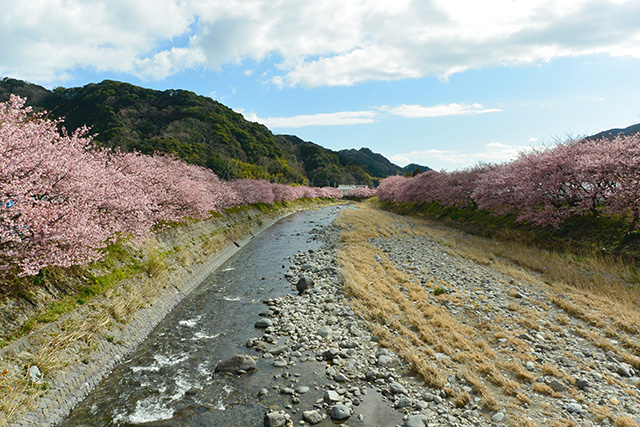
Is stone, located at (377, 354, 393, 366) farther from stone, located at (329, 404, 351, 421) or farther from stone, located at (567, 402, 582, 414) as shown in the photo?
stone, located at (567, 402, 582, 414)

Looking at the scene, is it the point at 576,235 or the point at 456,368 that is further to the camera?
the point at 576,235

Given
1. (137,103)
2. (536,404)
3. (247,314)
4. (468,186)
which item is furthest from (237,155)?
(536,404)

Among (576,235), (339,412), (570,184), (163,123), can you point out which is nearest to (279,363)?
(339,412)

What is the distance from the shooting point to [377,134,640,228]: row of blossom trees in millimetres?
21469

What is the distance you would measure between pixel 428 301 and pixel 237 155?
113631 millimetres

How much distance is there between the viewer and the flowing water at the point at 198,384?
314 inches

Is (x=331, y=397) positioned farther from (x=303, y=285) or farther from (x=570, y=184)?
(x=570, y=184)

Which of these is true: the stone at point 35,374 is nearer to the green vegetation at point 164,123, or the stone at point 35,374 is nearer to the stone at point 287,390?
the stone at point 287,390

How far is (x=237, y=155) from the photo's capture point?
118438mm

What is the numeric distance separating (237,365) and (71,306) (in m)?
6.23

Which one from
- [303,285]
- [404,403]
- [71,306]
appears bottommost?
[404,403]

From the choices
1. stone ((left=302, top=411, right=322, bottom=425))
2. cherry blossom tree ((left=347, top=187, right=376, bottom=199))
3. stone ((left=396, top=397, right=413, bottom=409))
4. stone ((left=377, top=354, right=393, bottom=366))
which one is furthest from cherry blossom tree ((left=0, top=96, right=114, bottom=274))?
cherry blossom tree ((left=347, top=187, right=376, bottom=199))

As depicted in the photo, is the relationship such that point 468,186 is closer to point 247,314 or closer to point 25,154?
point 247,314

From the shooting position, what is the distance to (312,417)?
7707mm
